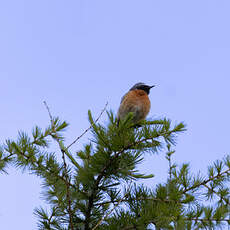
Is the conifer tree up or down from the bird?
down

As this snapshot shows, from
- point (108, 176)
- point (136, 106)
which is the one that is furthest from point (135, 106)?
point (108, 176)

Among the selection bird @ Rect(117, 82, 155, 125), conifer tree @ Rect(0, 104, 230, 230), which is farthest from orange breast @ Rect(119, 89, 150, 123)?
conifer tree @ Rect(0, 104, 230, 230)

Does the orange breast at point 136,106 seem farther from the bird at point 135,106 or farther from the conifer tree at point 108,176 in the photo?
the conifer tree at point 108,176

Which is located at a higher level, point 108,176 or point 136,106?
point 136,106

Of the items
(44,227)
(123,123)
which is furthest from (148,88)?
(44,227)

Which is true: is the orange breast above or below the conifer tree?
above

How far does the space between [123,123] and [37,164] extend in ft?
3.07

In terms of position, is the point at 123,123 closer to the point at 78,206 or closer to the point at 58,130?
the point at 58,130

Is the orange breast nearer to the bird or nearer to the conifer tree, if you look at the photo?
the bird

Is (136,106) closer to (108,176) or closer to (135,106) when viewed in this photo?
(135,106)

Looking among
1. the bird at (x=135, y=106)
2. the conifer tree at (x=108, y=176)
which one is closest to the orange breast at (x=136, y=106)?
the bird at (x=135, y=106)

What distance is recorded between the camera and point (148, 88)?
26.5 feet

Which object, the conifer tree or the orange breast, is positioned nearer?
the conifer tree

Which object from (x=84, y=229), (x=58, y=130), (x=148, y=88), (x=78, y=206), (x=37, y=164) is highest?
(x=148, y=88)
